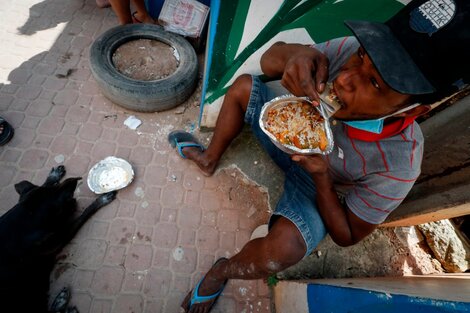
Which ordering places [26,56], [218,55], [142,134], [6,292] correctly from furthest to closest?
[26,56] < [142,134] < [218,55] < [6,292]

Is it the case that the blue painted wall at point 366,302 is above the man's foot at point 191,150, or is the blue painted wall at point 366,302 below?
above

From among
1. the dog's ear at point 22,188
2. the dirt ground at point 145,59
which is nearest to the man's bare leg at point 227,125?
the dirt ground at point 145,59

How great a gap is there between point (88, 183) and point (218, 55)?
1.60 meters

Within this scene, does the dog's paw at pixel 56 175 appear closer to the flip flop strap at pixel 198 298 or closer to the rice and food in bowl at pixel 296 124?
the flip flop strap at pixel 198 298

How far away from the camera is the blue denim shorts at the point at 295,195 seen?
1994 millimetres

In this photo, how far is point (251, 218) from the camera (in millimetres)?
2844

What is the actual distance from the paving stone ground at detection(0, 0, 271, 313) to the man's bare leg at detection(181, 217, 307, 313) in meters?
0.24

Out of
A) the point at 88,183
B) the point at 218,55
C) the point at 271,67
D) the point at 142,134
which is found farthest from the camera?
the point at 142,134

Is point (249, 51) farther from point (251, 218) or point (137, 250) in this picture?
point (137, 250)

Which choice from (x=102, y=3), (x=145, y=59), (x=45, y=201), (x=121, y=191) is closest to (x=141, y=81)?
(x=145, y=59)

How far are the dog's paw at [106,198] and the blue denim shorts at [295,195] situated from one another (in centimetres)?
139

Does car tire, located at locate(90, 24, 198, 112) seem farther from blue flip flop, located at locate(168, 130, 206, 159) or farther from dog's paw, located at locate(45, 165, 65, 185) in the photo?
dog's paw, located at locate(45, 165, 65, 185)

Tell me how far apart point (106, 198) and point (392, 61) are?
2.40 m

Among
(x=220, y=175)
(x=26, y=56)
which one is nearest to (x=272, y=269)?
(x=220, y=175)
